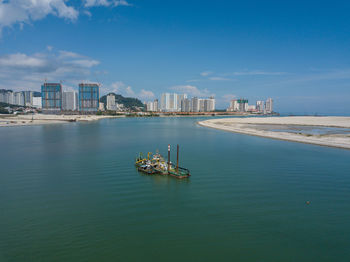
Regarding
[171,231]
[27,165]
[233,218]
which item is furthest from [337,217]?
[27,165]

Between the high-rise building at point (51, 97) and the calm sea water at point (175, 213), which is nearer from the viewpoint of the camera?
the calm sea water at point (175, 213)

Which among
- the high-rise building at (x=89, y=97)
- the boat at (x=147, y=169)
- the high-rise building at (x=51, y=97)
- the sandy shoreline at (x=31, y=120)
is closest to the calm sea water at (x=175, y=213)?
the boat at (x=147, y=169)

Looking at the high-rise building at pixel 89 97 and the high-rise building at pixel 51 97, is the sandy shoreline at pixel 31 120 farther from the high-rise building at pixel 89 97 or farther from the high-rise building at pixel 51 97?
the high-rise building at pixel 89 97

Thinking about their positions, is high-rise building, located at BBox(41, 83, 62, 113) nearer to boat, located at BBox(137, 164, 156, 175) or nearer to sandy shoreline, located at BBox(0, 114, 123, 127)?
sandy shoreline, located at BBox(0, 114, 123, 127)

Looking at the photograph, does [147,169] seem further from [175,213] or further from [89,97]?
[89,97]

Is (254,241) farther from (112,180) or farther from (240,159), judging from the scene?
(240,159)

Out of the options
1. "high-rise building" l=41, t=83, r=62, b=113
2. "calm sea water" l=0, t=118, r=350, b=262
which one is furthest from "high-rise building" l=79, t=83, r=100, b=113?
"calm sea water" l=0, t=118, r=350, b=262

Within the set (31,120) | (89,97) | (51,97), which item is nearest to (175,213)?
(31,120)
